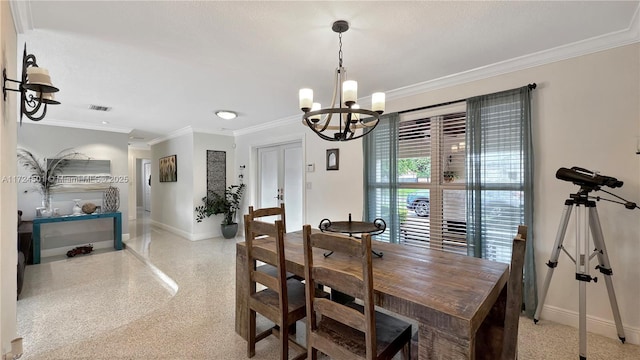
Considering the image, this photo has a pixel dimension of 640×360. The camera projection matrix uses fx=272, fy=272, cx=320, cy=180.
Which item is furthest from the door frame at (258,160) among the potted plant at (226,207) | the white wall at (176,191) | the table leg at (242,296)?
the table leg at (242,296)

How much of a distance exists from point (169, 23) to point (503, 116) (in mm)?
2868

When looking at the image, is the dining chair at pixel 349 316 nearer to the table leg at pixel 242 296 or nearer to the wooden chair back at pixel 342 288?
the wooden chair back at pixel 342 288

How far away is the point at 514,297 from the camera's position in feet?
3.99

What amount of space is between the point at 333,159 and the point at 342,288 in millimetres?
2776

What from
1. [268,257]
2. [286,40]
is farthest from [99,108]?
[268,257]

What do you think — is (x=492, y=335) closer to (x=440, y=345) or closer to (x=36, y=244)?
(x=440, y=345)

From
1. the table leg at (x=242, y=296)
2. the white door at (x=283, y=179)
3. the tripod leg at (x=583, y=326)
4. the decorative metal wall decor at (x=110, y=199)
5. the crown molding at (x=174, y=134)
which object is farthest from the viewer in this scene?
the crown molding at (x=174, y=134)

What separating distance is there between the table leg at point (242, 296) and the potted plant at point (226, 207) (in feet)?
12.0

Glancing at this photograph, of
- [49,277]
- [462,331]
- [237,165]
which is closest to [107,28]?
[462,331]

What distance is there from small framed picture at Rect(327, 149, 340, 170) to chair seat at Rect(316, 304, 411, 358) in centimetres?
253

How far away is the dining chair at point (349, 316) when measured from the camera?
4.15 feet

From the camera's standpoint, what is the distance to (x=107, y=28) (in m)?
1.92

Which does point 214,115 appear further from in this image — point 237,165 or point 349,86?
point 349,86

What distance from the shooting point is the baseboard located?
2.05 m
